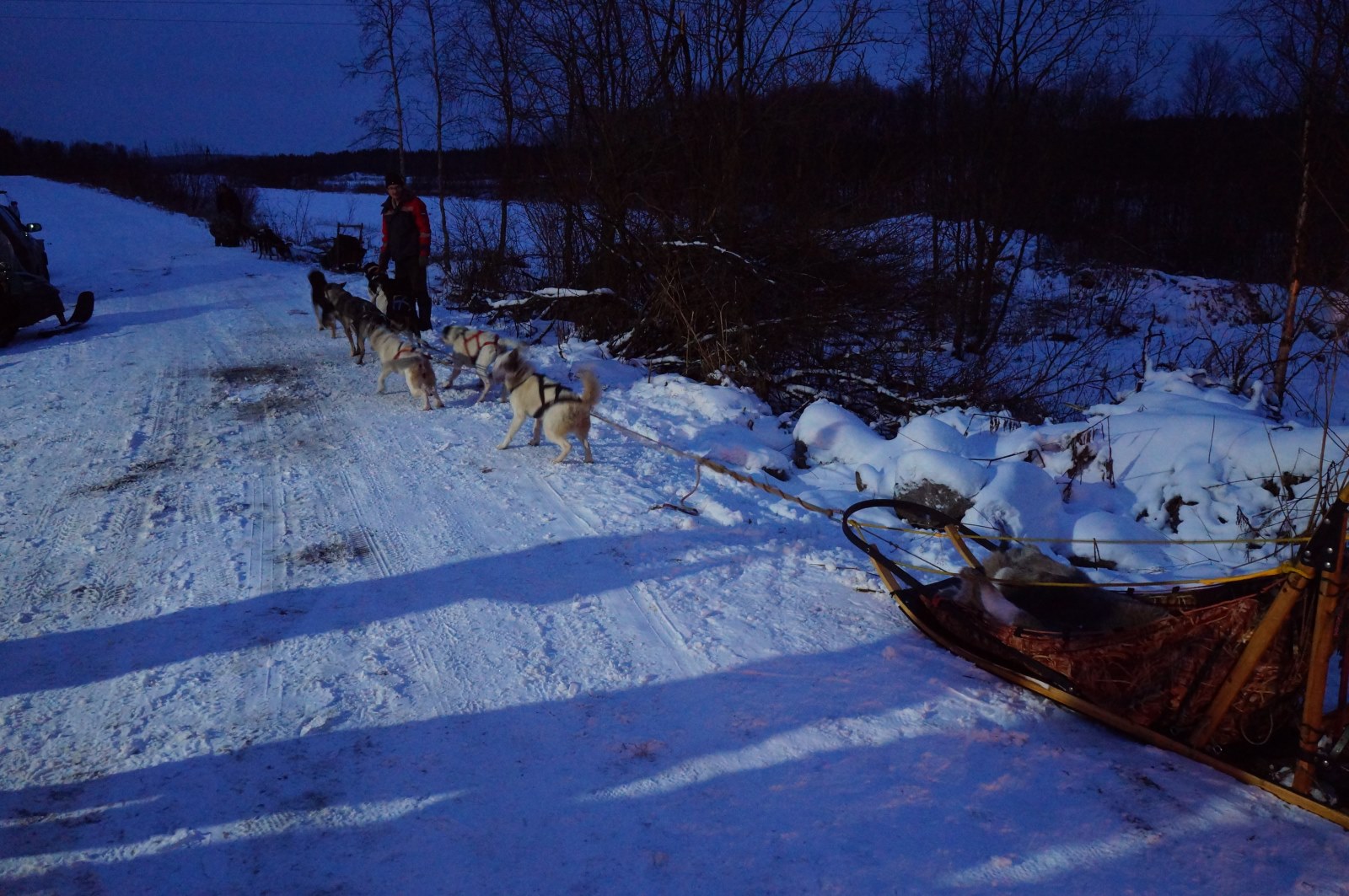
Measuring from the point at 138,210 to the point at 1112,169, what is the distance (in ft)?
115

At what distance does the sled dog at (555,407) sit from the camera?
5.77m

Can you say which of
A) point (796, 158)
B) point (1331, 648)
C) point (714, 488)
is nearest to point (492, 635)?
point (714, 488)

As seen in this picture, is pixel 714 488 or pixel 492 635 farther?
pixel 714 488

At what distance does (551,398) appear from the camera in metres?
5.91

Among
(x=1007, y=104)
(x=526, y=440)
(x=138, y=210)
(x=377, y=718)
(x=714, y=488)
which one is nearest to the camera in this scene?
(x=377, y=718)

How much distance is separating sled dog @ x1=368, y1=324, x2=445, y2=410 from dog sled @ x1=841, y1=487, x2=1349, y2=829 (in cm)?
536

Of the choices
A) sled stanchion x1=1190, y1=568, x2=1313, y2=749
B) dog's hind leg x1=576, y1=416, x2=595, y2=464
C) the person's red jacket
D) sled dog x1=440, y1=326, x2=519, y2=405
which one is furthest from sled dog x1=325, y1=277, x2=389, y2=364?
sled stanchion x1=1190, y1=568, x2=1313, y2=749

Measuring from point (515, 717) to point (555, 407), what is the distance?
3056mm

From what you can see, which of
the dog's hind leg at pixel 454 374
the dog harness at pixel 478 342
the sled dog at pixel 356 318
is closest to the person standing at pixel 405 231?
the sled dog at pixel 356 318

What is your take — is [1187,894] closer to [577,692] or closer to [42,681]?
[577,692]

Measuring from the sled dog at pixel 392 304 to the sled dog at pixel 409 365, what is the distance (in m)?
0.94

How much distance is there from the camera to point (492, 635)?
3680 mm

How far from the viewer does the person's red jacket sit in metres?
9.73

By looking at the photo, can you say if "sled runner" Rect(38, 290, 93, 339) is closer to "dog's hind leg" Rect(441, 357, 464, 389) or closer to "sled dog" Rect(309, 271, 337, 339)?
"sled dog" Rect(309, 271, 337, 339)
